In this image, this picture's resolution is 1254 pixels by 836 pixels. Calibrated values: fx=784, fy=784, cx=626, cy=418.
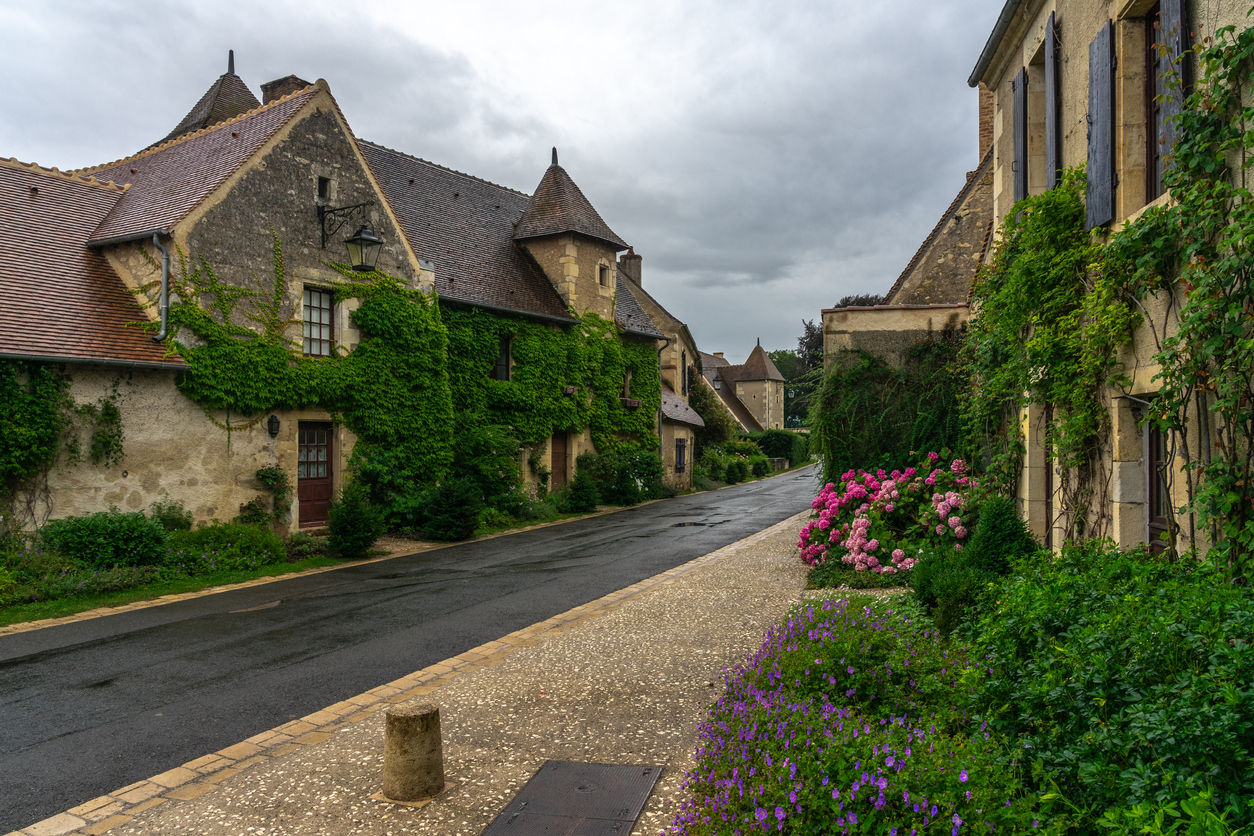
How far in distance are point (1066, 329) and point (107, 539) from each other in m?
12.1

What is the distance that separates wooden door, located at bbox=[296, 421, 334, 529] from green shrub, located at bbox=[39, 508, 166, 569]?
11.4 feet

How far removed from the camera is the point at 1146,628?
2977 mm

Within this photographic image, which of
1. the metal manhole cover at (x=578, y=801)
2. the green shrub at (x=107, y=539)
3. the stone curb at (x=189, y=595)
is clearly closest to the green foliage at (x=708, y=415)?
the stone curb at (x=189, y=595)

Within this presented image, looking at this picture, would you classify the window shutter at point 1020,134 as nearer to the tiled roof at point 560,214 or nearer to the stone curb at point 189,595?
the stone curb at point 189,595

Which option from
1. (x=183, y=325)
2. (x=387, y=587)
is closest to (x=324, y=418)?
(x=183, y=325)

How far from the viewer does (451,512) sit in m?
15.7

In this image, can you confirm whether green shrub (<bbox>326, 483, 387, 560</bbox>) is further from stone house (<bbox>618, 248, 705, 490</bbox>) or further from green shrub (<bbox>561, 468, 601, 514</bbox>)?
stone house (<bbox>618, 248, 705, 490</bbox>)

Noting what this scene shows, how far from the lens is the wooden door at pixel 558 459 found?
74.2 feet

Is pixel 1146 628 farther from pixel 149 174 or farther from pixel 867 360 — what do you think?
pixel 149 174

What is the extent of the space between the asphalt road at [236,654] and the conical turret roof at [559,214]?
12.3 m

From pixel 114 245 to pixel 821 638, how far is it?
1407 centimetres

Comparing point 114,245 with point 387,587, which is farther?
point 114,245

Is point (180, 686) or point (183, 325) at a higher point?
point (183, 325)

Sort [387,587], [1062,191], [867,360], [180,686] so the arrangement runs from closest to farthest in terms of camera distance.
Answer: [180,686] < [1062,191] < [387,587] < [867,360]
